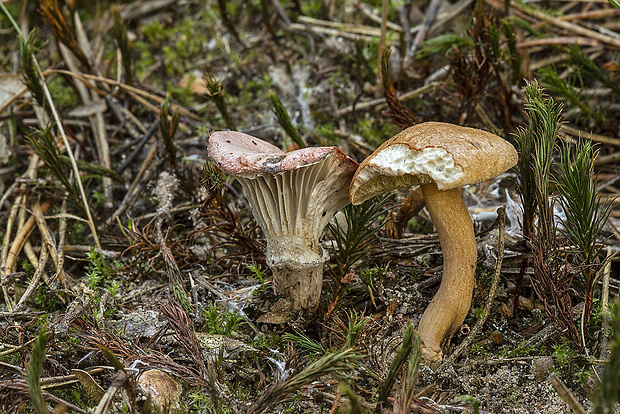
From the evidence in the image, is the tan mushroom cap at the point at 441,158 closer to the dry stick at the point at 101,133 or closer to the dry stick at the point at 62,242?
the dry stick at the point at 62,242

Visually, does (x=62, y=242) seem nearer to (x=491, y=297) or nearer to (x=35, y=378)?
(x=35, y=378)

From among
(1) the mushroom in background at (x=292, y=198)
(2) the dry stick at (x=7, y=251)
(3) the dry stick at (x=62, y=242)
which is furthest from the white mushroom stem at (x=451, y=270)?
(2) the dry stick at (x=7, y=251)

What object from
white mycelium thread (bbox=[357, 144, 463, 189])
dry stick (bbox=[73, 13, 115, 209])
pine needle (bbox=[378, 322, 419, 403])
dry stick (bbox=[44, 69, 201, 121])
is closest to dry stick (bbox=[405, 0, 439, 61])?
dry stick (bbox=[44, 69, 201, 121])

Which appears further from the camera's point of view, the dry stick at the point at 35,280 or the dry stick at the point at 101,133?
the dry stick at the point at 101,133

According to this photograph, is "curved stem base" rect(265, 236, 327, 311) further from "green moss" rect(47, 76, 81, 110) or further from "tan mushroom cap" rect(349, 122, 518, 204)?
"green moss" rect(47, 76, 81, 110)

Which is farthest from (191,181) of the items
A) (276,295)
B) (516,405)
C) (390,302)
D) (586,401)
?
(586,401)

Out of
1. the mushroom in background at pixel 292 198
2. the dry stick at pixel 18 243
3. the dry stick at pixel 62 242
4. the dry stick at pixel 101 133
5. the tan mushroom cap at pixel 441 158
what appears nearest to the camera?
the tan mushroom cap at pixel 441 158

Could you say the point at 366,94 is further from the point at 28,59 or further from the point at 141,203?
the point at 28,59
